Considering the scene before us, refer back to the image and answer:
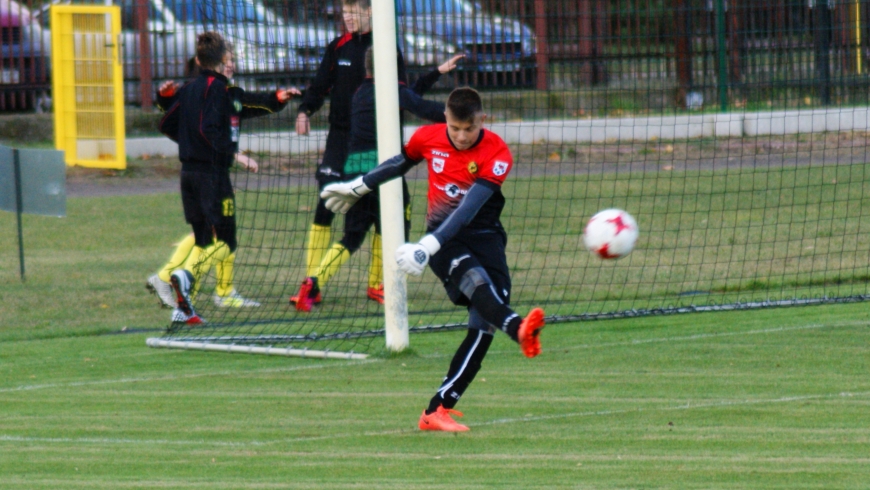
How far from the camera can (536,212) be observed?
15.4m

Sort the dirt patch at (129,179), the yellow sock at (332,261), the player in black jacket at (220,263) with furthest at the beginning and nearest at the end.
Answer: the dirt patch at (129,179)
the yellow sock at (332,261)
the player in black jacket at (220,263)

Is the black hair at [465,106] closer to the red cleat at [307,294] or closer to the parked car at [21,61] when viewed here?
the red cleat at [307,294]

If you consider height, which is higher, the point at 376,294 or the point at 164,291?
the point at 164,291

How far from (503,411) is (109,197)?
475 inches

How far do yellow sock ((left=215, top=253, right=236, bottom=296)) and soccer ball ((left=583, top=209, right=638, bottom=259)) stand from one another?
413 centimetres

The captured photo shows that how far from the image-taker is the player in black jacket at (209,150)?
31.9ft

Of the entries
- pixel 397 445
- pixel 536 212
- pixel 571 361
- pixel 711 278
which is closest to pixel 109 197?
pixel 536 212

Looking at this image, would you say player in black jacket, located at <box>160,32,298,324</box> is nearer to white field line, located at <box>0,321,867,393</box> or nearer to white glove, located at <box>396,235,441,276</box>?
white field line, located at <box>0,321,867,393</box>

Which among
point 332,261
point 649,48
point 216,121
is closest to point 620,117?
point 649,48

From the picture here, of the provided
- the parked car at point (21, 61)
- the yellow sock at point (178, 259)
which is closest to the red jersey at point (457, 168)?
the yellow sock at point (178, 259)

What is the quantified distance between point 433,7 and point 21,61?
481 inches

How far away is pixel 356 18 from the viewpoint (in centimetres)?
973

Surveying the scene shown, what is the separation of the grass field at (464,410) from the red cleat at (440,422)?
0.07 m

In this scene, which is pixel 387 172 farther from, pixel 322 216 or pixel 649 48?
pixel 649 48
